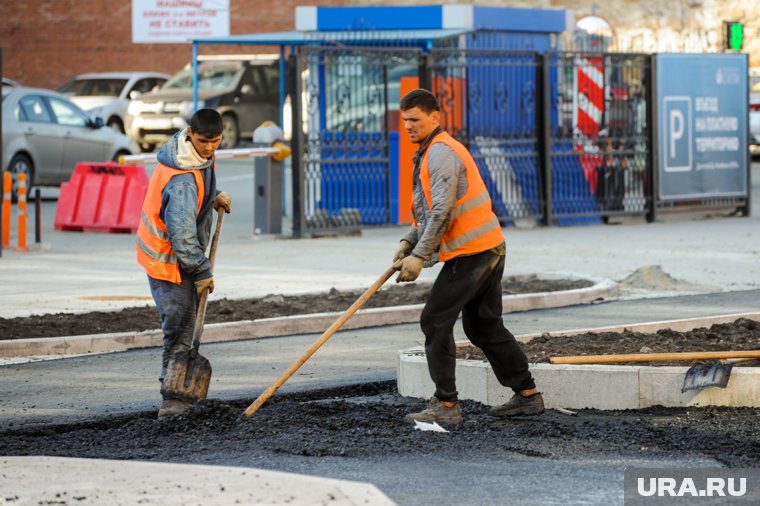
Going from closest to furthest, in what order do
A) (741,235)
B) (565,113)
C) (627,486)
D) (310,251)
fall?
(627,486) < (310,251) < (741,235) < (565,113)

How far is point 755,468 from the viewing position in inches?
259

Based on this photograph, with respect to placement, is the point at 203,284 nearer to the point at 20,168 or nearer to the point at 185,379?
the point at 185,379

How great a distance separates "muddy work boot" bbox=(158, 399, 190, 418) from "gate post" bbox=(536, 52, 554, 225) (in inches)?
513

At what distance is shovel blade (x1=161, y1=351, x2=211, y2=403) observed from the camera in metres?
7.99

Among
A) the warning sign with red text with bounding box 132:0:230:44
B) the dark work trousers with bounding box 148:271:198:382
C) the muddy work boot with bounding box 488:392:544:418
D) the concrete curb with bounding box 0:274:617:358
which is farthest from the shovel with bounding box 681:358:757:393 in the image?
the warning sign with red text with bounding box 132:0:230:44

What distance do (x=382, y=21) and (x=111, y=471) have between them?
1593 cm

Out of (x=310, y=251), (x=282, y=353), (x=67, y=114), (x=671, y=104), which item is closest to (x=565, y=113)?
(x=671, y=104)

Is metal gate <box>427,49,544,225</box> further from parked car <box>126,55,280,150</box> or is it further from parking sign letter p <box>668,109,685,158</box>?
parked car <box>126,55,280,150</box>

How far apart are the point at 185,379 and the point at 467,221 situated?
68.0 inches

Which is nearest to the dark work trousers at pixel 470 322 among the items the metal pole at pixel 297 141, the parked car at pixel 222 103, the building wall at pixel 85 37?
the metal pole at pixel 297 141

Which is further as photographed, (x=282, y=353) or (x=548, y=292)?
(x=548, y=292)

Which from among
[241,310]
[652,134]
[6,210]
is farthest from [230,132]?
[241,310]

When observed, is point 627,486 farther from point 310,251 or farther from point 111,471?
point 310,251

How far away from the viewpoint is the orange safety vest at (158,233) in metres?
7.86
